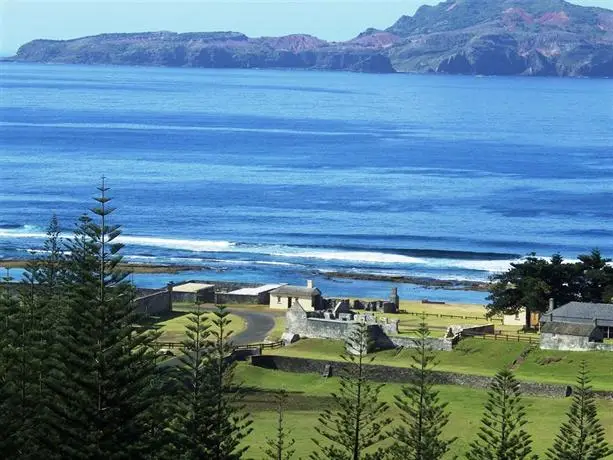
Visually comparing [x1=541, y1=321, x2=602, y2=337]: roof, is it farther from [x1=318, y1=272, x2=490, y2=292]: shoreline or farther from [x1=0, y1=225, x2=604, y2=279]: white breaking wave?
[x1=0, y1=225, x2=604, y2=279]: white breaking wave

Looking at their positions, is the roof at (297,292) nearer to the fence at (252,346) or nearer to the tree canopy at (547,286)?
the fence at (252,346)

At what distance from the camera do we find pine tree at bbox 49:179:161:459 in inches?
1106

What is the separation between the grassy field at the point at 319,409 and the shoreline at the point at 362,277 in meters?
27.6

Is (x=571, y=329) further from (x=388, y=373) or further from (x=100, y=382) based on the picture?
(x=100, y=382)

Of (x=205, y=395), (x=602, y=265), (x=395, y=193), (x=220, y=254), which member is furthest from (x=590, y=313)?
(x=395, y=193)

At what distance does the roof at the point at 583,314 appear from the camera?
53.0 metres

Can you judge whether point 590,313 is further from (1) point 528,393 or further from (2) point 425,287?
(2) point 425,287

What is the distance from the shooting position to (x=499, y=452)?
31828 mm

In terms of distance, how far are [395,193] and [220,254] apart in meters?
30.0

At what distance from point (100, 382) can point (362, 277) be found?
165ft

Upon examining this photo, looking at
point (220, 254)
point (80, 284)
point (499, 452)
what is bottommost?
point (220, 254)

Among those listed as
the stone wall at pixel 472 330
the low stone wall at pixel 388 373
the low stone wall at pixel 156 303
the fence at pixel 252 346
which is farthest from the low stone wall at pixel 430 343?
the low stone wall at pixel 156 303

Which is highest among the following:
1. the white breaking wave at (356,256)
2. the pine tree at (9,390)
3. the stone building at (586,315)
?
the pine tree at (9,390)

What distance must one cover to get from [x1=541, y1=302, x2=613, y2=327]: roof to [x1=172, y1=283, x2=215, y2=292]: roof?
17348mm
